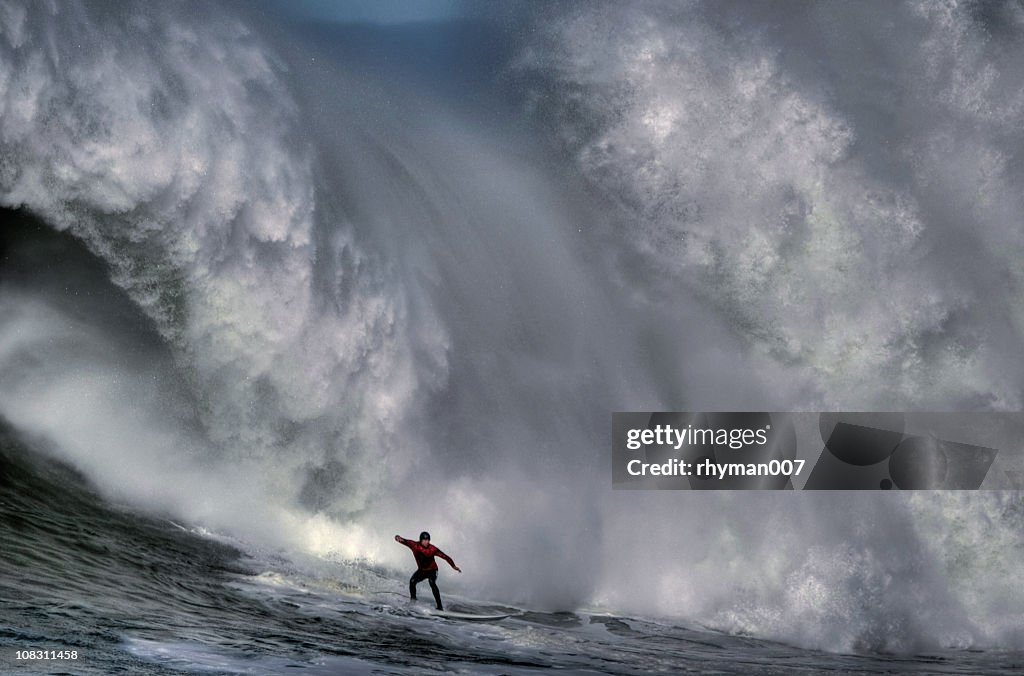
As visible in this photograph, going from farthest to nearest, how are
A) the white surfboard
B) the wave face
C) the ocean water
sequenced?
the wave face < the white surfboard < the ocean water

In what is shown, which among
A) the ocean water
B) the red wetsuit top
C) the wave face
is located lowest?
the ocean water

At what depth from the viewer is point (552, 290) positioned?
18.5m

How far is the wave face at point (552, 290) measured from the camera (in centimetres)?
1462

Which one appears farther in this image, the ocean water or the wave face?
the wave face

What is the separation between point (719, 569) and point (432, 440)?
15.7 feet

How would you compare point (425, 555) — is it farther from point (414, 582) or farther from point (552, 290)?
point (552, 290)

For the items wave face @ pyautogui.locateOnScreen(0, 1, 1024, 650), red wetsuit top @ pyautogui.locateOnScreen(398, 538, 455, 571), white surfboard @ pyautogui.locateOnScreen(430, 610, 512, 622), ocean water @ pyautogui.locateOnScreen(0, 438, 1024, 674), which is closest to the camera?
ocean water @ pyautogui.locateOnScreen(0, 438, 1024, 674)

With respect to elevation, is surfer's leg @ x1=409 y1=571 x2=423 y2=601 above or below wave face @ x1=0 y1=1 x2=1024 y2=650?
below

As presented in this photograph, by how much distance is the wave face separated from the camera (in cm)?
1462

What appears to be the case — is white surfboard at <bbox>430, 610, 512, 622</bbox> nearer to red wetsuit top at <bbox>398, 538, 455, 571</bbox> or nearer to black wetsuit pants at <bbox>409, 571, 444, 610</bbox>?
black wetsuit pants at <bbox>409, 571, 444, 610</bbox>

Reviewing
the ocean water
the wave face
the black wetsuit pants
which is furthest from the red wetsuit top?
the wave face

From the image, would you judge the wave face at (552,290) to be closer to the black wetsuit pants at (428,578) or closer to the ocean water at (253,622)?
the ocean water at (253,622)

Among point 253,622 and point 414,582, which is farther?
point 414,582

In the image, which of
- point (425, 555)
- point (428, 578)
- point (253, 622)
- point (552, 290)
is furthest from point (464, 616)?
point (552, 290)
